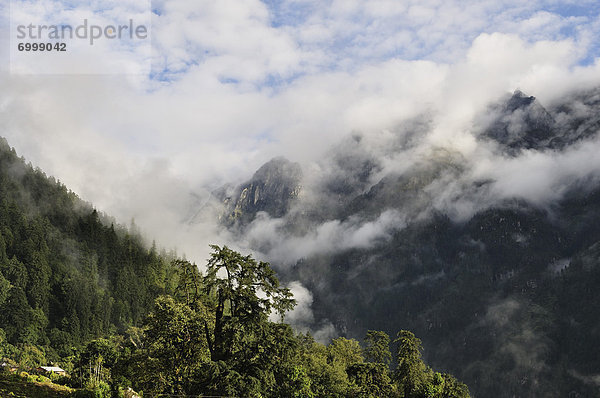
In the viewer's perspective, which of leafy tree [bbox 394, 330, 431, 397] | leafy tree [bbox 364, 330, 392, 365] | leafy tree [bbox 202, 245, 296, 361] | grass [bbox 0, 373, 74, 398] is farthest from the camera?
leafy tree [bbox 364, 330, 392, 365]

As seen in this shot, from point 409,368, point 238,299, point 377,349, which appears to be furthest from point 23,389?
point 409,368

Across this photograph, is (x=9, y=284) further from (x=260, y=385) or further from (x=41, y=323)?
(x=260, y=385)

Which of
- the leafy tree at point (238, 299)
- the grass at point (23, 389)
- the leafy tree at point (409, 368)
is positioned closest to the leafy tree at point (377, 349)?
the leafy tree at point (409, 368)

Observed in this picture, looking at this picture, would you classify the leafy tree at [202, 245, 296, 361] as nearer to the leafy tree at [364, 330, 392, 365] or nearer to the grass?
the grass

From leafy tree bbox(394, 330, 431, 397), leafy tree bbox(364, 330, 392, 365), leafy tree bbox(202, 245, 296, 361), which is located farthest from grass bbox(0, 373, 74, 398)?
leafy tree bbox(394, 330, 431, 397)

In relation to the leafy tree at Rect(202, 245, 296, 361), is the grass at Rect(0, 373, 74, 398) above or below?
below

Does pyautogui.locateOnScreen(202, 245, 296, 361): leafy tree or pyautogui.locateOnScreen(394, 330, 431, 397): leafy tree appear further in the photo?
pyautogui.locateOnScreen(394, 330, 431, 397): leafy tree

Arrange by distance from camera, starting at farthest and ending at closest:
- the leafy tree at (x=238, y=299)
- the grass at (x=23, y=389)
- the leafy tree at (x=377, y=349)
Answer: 1. the leafy tree at (x=377, y=349)
2. the grass at (x=23, y=389)
3. the leafy tree at (x=238, y=299)

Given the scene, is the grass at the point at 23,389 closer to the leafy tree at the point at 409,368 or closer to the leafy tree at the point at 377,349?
the leafy tree at the point at 377,349

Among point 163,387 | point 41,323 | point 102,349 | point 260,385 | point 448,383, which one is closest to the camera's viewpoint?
point 260,385

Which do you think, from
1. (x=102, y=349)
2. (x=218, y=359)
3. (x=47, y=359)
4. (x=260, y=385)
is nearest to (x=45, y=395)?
(x=218, y=359)

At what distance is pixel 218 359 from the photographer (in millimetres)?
38656

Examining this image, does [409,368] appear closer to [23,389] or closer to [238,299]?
[238,299]

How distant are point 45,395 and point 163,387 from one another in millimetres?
13146
